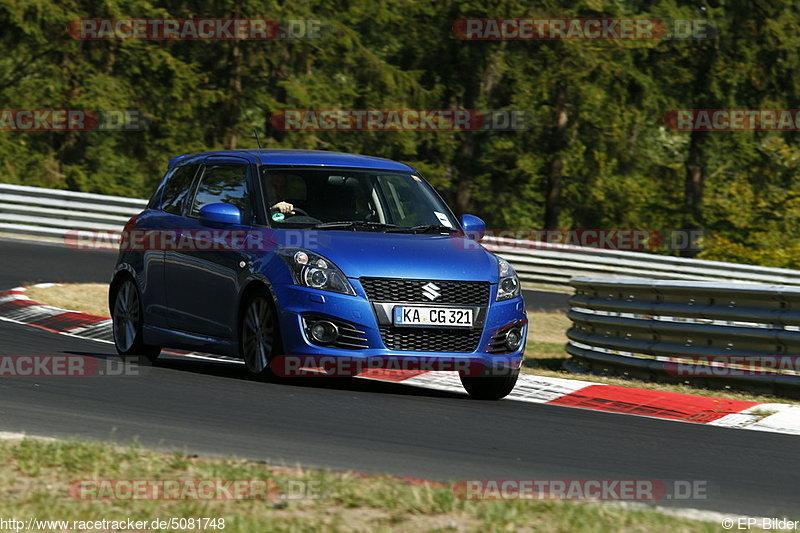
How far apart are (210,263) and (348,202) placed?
43.9 inches

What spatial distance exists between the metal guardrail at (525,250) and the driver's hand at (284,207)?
13536 mm

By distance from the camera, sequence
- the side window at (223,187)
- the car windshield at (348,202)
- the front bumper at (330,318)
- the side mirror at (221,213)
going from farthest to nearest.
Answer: the side window at (223,187) < the car windshield at (348,202) < the side mirror at (221,213) < the front bumper at (330,318)

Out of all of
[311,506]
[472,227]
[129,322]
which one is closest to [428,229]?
[472,227]

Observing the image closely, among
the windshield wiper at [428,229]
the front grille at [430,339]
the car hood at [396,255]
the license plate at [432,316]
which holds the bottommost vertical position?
the front grille at [430,339]

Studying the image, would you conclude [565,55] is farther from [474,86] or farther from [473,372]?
[473,372]

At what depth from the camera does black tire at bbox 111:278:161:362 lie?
35.6 feet

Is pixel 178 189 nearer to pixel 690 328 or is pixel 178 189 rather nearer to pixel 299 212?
pixel 299 212

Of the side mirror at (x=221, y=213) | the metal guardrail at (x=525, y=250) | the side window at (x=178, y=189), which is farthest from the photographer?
the metal guardrail at (x=525, y=250)

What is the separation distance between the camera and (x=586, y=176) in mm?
37344

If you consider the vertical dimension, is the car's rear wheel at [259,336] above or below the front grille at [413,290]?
below

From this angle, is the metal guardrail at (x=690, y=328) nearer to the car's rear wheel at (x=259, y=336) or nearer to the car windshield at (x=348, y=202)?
the car windshield at (x=348, y=202)

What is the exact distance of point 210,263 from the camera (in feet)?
32.5

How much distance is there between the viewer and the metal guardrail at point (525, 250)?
909 inches

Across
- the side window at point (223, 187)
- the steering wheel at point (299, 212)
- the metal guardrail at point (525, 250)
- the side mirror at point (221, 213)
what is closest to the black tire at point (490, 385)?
the steering wheel at point (299, 212)
